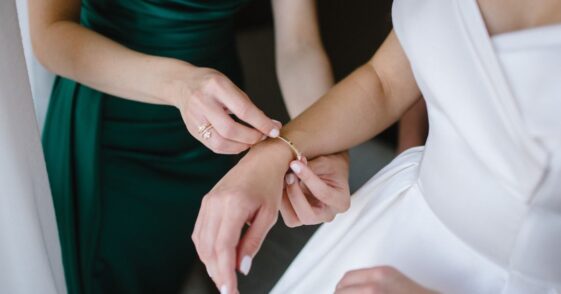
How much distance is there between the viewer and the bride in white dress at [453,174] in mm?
657

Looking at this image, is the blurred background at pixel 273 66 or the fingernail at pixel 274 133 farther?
the blurred background at pixel 273 66

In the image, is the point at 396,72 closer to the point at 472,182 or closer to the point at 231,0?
the point at 472,182

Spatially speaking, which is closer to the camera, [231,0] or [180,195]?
[231,0]

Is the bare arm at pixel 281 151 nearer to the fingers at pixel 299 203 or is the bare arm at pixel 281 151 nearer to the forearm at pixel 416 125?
the fingers at pixel 299 203

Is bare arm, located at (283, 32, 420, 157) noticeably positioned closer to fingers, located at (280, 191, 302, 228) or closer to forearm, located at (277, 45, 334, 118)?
fingers, located at (280, 191, 302, 228)

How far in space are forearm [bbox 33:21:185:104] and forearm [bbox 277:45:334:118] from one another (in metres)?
0.34

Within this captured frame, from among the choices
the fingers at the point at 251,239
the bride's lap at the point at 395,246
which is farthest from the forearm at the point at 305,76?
the fingers at the point at 251,239

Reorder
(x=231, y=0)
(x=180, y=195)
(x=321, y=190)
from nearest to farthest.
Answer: (x=321, y=190)
(x=231, y=0)
(x=180, y=195)

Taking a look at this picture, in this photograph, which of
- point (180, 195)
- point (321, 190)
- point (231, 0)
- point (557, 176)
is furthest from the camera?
point (180, 195)

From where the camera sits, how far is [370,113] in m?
0.88

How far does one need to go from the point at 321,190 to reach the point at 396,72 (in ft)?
0.69

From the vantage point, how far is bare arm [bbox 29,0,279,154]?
29.9 inches

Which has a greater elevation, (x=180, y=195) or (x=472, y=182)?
(x=472, y=182)

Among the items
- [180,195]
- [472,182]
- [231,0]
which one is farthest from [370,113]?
[180,195]
